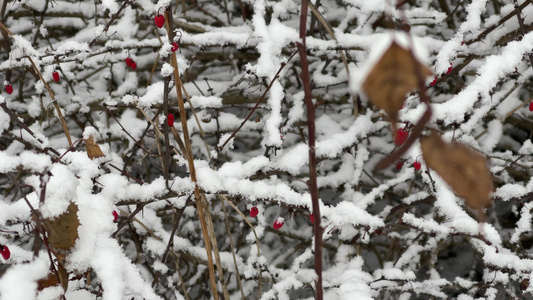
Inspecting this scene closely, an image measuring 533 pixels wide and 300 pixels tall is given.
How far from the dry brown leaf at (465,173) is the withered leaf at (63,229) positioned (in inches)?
28.3

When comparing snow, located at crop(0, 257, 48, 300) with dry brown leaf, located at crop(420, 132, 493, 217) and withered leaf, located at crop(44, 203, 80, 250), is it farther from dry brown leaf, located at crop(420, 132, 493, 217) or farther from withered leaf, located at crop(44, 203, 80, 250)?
dry brown leaf, located at crop(420, 132, 493, 217)

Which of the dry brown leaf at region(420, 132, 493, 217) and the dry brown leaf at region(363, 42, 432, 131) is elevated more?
the dry brown leaf at region(363, 42, 432, 131)

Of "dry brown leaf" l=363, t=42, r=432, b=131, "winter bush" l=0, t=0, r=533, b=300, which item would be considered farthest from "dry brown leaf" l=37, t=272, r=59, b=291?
"dry brown leaf" l=363, t=42, r=432, b=131

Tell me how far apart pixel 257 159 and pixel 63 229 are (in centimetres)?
69

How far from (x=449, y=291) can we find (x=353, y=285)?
1.77 meters

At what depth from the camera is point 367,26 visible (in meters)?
2.10

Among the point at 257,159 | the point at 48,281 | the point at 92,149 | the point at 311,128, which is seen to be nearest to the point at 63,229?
the point at 48,281

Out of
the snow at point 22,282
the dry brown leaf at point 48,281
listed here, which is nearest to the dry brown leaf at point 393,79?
the snow at point 22,282

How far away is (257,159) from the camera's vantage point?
141 cm

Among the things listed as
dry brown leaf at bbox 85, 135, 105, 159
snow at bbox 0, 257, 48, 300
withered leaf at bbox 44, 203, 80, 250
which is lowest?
snow at bbox 0, 257, 48, 300

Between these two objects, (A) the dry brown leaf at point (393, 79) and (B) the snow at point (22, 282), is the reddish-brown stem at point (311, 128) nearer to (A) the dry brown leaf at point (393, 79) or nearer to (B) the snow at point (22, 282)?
(A) the dry brown leaf at point (393, 79)

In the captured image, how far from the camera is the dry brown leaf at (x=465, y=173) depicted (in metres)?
0.29

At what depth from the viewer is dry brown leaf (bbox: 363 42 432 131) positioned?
27cm

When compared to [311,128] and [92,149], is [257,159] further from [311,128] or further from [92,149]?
[311,128]
